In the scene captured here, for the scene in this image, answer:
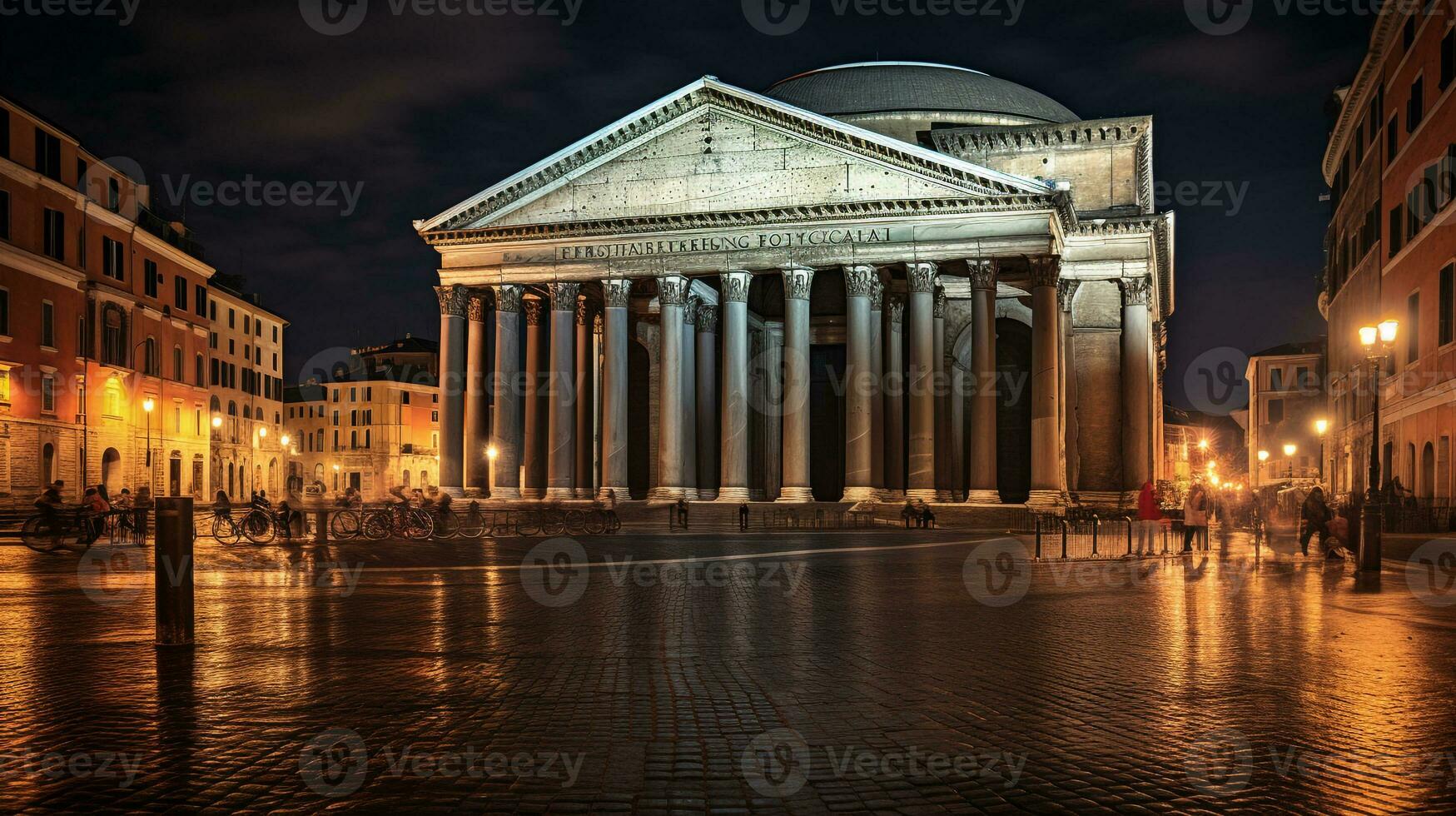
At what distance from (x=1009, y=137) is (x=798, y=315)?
561 inches

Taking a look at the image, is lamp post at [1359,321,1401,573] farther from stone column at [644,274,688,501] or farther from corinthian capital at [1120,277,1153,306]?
stone column at [644,274,688,501]

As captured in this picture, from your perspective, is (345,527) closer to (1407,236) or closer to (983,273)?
(983,273)

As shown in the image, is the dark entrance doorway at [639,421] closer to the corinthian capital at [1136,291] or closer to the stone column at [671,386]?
the stone column at [671,386]

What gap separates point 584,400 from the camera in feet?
169

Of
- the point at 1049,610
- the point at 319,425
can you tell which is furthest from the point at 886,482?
the point at 319,425

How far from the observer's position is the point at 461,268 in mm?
47844

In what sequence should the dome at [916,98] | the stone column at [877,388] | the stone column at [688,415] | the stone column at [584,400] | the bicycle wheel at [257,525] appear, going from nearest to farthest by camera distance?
the bicycle wheel at [257,525] < the stone column at [877,388] < the stone column at [688,415] < the stone column at [584,400] < the dome at [916,98]

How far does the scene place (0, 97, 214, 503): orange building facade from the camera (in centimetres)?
4388

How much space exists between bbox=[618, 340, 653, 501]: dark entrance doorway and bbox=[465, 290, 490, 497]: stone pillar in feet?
27.8

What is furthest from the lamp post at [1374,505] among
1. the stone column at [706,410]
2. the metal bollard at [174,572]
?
the stone column at [706,410]

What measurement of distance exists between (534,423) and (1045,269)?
20.1 meters

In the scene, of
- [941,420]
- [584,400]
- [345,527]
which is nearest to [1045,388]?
[941,420]

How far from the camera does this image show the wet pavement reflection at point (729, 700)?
20.4ft

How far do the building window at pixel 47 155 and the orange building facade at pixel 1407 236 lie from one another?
4548cm
